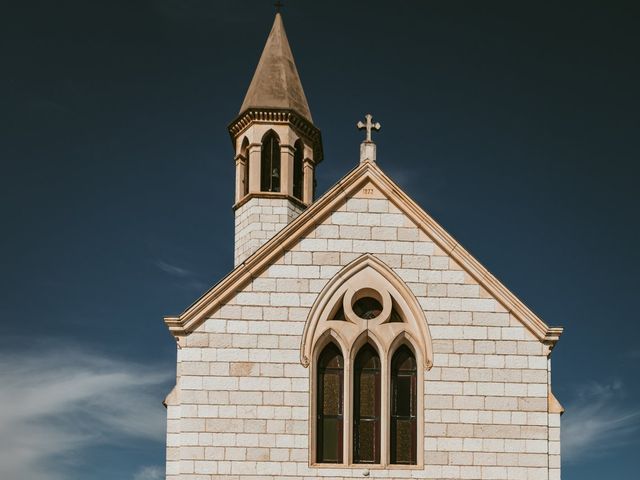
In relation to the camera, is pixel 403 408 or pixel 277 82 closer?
pixel 403 408

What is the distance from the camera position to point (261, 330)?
19.7 metres

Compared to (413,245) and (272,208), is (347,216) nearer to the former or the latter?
(413,245)

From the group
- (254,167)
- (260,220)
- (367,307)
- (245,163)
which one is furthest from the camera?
(245,163)

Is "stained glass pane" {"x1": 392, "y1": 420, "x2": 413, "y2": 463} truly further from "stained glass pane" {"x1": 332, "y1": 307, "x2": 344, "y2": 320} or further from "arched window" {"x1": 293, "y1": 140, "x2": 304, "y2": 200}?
"arched window" {"x1": 293, "y1": 140, "x2": 304, "y2": 200}

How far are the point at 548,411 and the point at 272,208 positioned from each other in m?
12.3

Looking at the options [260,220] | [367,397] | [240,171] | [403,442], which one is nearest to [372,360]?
[367,397]

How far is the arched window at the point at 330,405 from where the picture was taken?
1939cm

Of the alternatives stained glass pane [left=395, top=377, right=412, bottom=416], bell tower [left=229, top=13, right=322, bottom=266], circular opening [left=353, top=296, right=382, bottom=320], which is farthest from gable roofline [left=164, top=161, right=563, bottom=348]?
bell tower [left=229, top=13, right=322, bottom=266]

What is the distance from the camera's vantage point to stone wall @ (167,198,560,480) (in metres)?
19.1

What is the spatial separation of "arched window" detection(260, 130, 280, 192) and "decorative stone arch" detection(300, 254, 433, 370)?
9942 mm

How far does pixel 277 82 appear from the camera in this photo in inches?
1211

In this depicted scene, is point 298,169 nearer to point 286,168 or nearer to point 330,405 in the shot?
point 286,168

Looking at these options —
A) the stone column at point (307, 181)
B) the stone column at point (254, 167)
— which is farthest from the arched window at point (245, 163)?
the stone column at point (307, 181)

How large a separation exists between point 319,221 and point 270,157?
9839 mm
